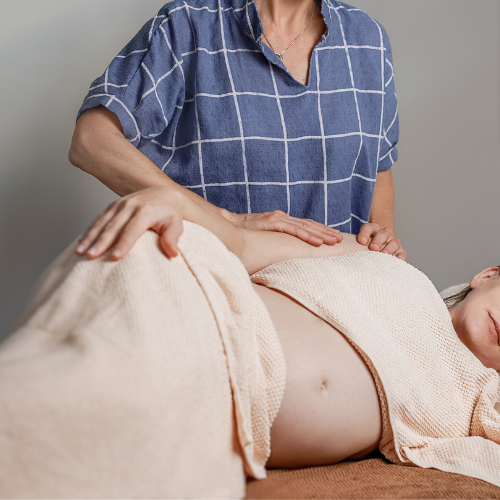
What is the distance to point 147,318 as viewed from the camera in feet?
2.55

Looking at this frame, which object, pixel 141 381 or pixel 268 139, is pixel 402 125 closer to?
pixel 268 139

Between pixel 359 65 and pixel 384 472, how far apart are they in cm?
120

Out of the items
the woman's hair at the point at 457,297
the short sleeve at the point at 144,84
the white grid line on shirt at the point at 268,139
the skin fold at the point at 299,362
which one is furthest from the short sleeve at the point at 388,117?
the skin fold at the point at 299,362

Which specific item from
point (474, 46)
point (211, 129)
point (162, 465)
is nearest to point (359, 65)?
point (211, 129)

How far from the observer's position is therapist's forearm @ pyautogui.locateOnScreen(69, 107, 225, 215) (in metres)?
1.37

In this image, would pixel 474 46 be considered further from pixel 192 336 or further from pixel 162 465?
pixel 162 465

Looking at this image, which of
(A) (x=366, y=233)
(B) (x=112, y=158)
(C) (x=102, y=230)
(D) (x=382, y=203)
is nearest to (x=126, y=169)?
(B) (x=112, y=158)

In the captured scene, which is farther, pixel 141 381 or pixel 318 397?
pixel 318 397

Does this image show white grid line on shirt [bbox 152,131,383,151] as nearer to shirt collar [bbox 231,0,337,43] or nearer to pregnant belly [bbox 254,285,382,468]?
shirt collar [bbox 231,0,337,43]

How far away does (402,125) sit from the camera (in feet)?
7.52

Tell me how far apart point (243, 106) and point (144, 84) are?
0.90 feet

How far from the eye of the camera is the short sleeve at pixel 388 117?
5.84 ft

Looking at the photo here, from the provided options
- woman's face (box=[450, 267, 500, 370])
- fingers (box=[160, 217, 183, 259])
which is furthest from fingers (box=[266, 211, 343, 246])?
fingers (box=[160, 217, 183, 259])

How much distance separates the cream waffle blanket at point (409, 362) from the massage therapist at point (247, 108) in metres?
0.27
